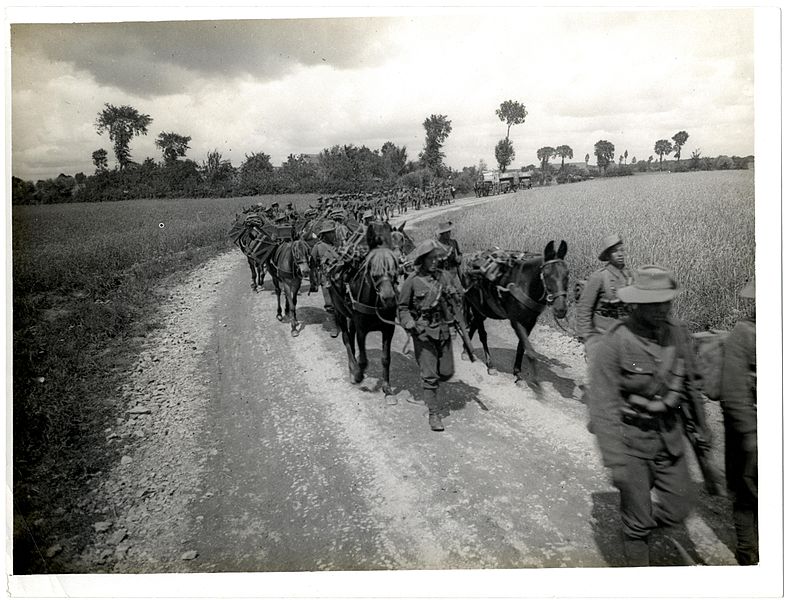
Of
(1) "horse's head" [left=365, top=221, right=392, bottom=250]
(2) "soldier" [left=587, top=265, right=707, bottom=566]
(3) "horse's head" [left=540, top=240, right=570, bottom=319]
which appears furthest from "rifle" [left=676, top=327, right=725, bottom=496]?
(1) "horse's head" [left=365, top=221, right=392, bottom=250]

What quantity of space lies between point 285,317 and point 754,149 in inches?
332

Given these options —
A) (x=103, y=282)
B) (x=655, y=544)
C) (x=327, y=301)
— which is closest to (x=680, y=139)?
(x=655, y=544)

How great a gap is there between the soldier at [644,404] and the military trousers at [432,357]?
7.39ft

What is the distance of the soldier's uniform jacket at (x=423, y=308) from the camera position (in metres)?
5.22

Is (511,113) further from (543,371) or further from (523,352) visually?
(543,371)

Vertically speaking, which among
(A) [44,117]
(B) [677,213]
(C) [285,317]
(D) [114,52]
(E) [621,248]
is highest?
(D) [114,52]

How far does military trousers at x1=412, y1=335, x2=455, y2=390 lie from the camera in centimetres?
531

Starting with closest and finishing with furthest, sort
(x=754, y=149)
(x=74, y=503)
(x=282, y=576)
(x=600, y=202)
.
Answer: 1. (x=282, y=576)
2. (x=74, y=503)
3. (x=754, y=149)
4. (x=600, y=202)

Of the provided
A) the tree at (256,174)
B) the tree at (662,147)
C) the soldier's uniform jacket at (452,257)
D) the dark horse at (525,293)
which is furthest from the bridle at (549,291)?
the tree at (256,174)

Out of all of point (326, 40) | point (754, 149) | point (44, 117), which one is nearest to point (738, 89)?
point (754, 149)

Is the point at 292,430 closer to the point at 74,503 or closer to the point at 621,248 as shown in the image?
the point at 74,503

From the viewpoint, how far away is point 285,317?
1018cm

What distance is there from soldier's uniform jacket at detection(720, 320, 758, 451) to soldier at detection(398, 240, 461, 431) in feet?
8.73

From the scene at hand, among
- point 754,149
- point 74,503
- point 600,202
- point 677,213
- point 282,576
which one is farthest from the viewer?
point 600,202
